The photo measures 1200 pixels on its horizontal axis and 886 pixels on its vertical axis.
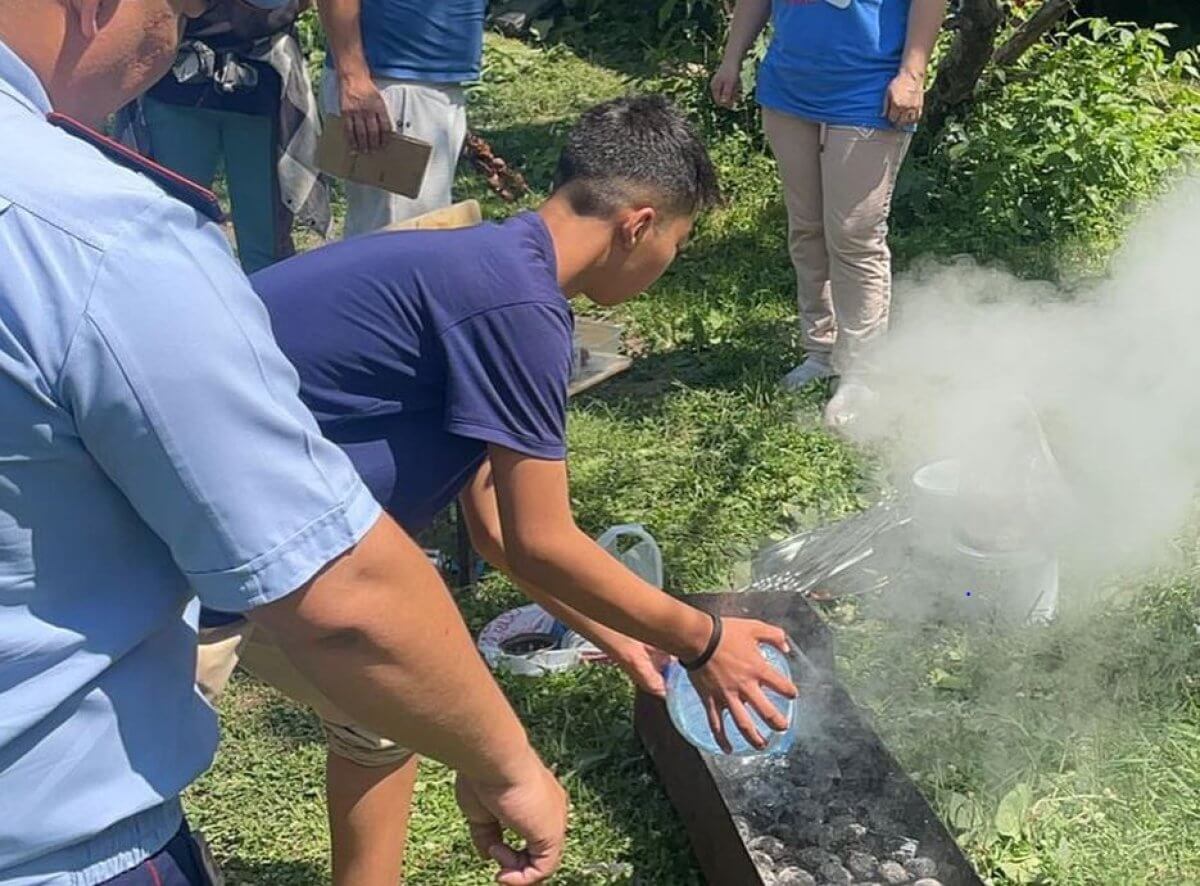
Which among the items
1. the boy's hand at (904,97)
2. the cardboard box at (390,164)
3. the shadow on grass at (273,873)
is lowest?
the shadow on grass at (273,873)

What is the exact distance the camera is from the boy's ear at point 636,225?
2502mm

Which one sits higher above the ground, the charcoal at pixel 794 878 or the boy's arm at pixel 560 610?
the boy's arm at pixel 560 610

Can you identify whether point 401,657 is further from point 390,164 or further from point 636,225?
point 390,164

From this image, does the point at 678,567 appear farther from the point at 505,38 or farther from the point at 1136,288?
the point at 505,38

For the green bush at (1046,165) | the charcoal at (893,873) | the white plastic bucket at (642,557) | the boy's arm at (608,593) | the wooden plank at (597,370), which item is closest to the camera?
the boy's arm at (608,593)

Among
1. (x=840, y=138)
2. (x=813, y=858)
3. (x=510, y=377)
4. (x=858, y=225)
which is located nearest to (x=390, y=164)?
(x=840, y=138)

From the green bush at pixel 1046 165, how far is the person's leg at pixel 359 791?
4638 millimetres

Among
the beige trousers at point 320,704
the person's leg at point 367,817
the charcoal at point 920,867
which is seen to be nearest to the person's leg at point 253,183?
the beige trousers at point 320,704

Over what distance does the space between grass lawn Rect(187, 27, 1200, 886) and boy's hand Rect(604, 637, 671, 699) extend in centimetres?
72

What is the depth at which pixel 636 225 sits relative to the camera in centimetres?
251

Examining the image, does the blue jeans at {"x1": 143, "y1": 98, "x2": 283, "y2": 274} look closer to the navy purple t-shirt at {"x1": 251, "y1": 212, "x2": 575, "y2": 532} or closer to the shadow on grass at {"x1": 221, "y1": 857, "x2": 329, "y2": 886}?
the shadow on grass at {"x1": 221, "y1": 857, "x2": 329, "y2": 886}

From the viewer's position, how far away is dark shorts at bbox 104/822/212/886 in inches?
54.2

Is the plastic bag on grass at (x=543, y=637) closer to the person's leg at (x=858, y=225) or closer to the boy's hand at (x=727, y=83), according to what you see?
the person's leg at (x=858, y=225)

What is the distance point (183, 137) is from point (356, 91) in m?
0.72
